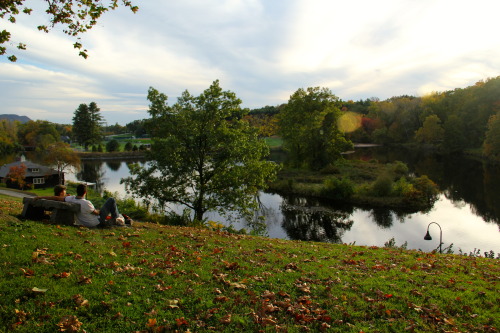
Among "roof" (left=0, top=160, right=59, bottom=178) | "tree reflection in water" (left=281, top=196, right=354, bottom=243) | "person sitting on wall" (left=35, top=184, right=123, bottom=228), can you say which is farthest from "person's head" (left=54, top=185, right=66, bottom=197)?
"roof" (left=0, top=160, right=59, bottom=178)

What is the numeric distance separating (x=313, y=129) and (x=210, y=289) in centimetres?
4247

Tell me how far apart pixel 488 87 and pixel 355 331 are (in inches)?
3246

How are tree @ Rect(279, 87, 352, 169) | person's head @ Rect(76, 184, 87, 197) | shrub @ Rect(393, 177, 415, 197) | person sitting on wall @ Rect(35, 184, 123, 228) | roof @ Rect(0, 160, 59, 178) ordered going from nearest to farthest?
person's head @ Rect(76, 184, 87, 197) < person sitting on wall @ Rect(35, 184, 123, 228) < shrub @ Rect(393, 177, 415, 197) < roof @ Rect(0, 160, 59, 178) < tree @ Rect(279, 87, 352, 169)

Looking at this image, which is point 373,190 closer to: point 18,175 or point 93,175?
point 18,175

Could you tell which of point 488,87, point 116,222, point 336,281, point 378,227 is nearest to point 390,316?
point 336,281

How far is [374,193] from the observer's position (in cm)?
3303

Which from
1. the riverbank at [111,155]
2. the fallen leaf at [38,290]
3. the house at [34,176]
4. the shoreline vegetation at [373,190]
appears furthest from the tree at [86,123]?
the fallen leaf at [38,290]

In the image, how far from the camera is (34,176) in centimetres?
4303

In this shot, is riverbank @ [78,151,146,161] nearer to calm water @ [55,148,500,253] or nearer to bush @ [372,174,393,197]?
calm water @ [55,148,500,253]

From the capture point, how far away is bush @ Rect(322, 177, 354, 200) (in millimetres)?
33562

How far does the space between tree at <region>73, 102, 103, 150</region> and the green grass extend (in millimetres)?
97970

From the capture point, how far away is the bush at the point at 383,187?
32625 mm

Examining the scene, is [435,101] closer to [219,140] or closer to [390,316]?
[219,140]

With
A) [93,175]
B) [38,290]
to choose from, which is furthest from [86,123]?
[38,290]
